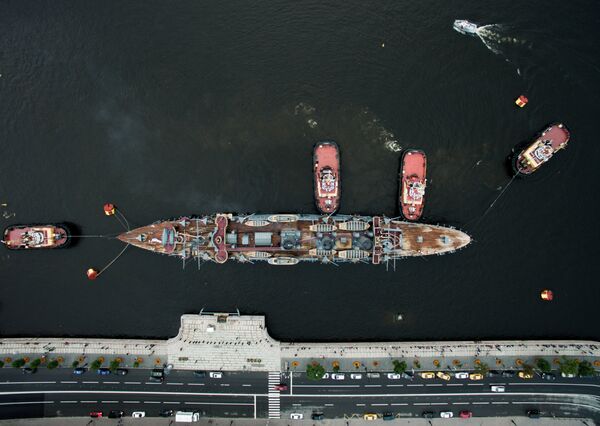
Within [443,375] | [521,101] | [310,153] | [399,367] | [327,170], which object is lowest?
[443,375]

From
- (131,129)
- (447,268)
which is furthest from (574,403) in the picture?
(131,129)

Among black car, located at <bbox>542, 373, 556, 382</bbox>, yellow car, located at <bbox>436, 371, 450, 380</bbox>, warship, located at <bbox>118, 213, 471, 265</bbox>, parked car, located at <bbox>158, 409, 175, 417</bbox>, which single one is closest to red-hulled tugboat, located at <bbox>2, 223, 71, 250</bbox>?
warship, located at <bbox>118, 213, 471, 265</bbox>

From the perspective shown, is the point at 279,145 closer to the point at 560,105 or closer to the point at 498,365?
the point at 560,105

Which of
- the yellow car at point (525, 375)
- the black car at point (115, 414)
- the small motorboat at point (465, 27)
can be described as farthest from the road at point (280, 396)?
the small motorboat at point (465, 27)

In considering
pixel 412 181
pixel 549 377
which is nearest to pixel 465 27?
pixel 412 181

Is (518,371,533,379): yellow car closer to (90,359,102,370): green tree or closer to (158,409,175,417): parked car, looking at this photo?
(158,409,175,417): parked car

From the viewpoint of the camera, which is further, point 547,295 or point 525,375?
point 547,295

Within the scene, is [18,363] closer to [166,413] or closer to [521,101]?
[166,413]
